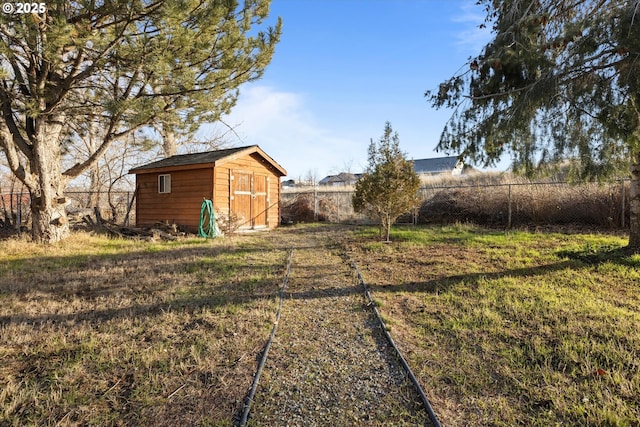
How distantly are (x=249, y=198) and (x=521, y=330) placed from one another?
10557 millimetres

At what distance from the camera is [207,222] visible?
34.8 feet

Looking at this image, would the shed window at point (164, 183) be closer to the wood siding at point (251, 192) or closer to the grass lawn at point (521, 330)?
the wood siding at point (251, 192)

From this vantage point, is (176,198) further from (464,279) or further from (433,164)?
(433,164)

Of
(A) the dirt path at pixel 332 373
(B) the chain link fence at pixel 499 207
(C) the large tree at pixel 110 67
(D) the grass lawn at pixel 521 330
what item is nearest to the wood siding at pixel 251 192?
(B) the chain link fence at pixel 499 207

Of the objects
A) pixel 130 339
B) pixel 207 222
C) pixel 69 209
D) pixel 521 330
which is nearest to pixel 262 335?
pixel 130 339

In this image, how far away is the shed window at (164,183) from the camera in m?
11.9

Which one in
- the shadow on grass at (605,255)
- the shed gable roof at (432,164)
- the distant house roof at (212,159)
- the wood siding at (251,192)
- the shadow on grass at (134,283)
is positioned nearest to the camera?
the shadow on grass at (134,283)

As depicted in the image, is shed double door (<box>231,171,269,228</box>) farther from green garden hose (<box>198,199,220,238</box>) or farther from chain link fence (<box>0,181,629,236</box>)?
chain link fence (<box>0,181,629,236</box>)

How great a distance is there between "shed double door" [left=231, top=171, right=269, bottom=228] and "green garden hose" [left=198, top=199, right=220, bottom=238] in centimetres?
119

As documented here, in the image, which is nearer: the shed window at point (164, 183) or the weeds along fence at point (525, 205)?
the weeds along fence at point (525, 205)

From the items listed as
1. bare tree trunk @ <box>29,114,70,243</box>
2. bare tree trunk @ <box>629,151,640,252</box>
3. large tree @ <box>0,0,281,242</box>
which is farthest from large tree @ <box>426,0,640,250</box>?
bare tree trunk @ <box>29,114,70,243</box>

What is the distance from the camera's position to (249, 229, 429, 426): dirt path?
6.89 feet

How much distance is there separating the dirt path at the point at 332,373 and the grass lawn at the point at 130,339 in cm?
22

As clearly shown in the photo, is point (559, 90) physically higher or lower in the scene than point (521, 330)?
higher
